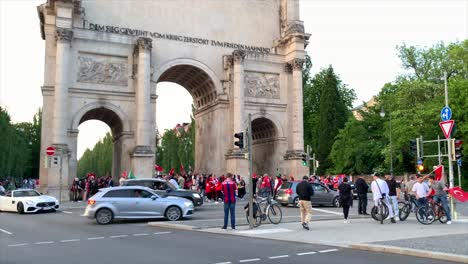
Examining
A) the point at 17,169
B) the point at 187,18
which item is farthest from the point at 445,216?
the point at 17,169

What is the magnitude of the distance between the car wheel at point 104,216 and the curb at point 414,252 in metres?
10.8

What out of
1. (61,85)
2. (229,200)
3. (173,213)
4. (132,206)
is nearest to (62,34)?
(61,85)

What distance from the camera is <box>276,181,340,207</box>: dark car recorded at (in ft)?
90.8

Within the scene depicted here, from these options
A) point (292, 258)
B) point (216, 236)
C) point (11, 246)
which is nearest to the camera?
point (292, 258)

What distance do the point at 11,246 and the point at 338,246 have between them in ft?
27.8

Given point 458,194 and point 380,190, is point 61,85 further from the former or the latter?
point 458,194

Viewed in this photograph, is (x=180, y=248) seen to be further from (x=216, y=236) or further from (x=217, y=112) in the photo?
(x=217, y=112)

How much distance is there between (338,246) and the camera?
12.3 meters

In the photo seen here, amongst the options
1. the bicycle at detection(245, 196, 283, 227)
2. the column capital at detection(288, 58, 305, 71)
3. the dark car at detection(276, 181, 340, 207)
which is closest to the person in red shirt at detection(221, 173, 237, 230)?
the bicycle at detection(245, 196, 283, 227)

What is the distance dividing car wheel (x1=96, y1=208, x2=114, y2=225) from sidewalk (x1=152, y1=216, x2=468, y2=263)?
10.4ft

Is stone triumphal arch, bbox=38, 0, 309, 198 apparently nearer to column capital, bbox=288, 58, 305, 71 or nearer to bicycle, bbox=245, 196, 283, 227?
column capital, bbox=288, 58, 305, 71

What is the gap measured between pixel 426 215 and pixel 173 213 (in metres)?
9.84

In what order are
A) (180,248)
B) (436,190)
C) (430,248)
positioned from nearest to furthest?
(430,248)
(180,248)
(436,190)

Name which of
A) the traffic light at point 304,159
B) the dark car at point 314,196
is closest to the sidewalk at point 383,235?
the dark car at point 314,196
